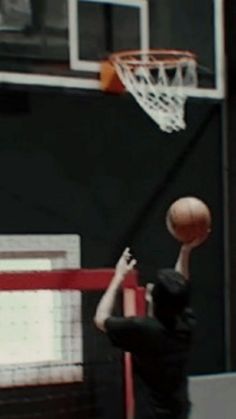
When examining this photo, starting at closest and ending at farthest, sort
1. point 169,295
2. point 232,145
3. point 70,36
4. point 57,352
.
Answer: point 169,295 < point 57,352 < point 70,36 < point 232,145

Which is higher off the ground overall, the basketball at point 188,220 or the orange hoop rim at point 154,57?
the orange hoop rim at point 154,57

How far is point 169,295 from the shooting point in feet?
12.5

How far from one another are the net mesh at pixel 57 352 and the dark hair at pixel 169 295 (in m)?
1.24

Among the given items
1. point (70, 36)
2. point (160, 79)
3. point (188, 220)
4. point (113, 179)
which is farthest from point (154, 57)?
point (188, 220)

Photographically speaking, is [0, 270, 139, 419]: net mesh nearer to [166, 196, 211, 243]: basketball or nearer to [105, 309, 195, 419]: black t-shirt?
[166, 196, 211, 243]: basketball

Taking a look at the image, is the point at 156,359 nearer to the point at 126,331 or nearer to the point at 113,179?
the point at 126,331

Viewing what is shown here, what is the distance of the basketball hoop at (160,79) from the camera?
651 centimetres

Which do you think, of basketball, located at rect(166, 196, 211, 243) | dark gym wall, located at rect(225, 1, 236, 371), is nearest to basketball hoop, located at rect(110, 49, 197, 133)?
dark gym wall, located at rect(225, 1, 236, 371)

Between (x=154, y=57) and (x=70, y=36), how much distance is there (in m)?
0.52

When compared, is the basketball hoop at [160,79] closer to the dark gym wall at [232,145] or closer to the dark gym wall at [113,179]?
the dark gym wall at [113,179]

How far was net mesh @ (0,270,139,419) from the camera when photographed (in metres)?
5.18

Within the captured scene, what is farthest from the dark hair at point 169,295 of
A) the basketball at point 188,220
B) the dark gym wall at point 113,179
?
the dark gym wall at point 113,179

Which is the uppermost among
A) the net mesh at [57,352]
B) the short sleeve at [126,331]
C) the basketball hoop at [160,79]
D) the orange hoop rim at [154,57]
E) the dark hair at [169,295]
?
the orange hoop rim at [154,57]

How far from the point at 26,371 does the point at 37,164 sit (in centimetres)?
135
